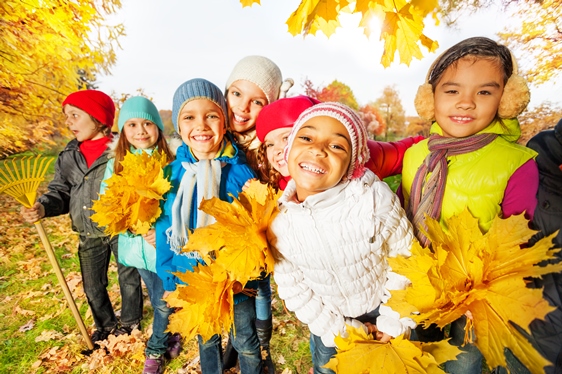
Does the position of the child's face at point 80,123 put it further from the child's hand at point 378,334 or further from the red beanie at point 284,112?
the child's hand at point 378,334

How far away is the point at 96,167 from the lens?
2.77 m

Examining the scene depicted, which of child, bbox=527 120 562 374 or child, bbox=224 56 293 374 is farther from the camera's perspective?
child, bbox=224 56 293 374

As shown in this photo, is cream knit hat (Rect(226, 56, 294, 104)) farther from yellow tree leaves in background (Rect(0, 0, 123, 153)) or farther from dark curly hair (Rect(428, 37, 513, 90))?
yellow tree leaves in background (Rect(0, 0, 123, 153))

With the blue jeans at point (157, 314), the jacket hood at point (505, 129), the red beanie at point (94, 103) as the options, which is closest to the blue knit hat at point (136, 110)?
the red beanie at point (94, 103)

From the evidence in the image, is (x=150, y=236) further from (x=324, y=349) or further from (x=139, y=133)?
(x=324, y=349)

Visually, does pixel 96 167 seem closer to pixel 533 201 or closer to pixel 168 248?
pixel 168 248

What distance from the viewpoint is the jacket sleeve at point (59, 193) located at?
2.78 meters

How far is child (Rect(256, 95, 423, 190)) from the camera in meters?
1.76

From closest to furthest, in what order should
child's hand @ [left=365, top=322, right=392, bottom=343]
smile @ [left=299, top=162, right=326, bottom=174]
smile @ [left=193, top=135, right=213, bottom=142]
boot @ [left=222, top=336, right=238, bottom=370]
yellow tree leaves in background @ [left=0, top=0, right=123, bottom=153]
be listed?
smile @ [left=299, top=162, right=326, bottom=174] → child's hand @ [left=365, top=322, right=392, bottom=343] → smile @ [left=193, top=135, right=213, bottom=142] → boot @ [left=222, top=336, right=238, bottom=370] → yellow tree leaves in background @ [left=0, top=0, right=123, bottom=153]

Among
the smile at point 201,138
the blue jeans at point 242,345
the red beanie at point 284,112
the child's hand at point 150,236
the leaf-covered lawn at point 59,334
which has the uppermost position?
the red beanie at point 284,112

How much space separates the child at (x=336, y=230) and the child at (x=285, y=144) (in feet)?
1.08

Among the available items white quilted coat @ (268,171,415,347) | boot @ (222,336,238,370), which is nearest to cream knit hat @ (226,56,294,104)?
white quilted coat @ (268,171,415,347)

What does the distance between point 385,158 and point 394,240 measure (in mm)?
570

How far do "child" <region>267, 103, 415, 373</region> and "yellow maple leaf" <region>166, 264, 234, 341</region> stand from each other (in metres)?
0.31
